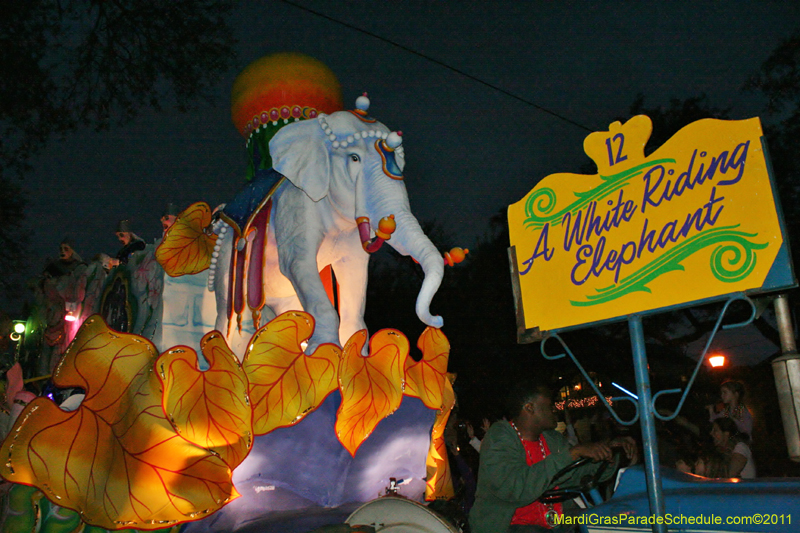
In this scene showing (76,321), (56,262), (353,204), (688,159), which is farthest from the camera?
(56,262)

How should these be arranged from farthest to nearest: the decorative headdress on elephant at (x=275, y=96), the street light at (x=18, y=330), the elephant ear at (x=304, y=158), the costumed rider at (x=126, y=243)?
the street light at (x=18, y=330) < the costumed rider at (x=126, y=243) < the decorative headdress on elephant at (x=275, y=96) < the elephant ear at (x=304, y=158)

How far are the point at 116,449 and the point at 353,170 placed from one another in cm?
232

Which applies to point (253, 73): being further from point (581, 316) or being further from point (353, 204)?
point (581, 316)

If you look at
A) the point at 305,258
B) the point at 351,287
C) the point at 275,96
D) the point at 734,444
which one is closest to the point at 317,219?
the point at 305,258

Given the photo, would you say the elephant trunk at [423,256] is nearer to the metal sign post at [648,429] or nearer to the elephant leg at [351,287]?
the elephant leg at [351,287]

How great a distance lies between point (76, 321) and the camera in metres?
6.74

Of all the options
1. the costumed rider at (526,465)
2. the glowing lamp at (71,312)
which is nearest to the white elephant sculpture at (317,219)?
the costumed rider at (526,465)

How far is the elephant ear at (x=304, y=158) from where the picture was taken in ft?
14.1

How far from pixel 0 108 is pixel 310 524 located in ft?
20.6

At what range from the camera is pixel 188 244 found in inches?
189

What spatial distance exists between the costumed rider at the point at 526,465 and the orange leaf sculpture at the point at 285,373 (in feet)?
2.99

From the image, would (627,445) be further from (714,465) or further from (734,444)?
(734,444)

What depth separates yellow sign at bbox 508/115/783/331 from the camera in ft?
8.00

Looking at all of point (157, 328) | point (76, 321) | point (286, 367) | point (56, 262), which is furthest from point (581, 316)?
point (56, 262)
